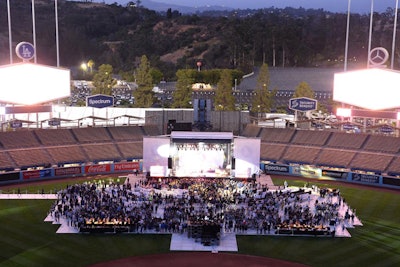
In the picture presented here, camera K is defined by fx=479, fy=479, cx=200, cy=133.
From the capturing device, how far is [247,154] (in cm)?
5444

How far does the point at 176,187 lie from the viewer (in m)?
48.4

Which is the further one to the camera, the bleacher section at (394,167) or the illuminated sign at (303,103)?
the illuminated sign at (303,103)

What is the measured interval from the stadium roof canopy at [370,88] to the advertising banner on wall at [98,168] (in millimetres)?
29093

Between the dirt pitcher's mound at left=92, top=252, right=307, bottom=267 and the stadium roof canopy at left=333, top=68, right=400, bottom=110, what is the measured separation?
30564 mm

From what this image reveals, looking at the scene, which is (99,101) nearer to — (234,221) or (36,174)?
(36,174)

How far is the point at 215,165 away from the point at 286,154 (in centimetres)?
998

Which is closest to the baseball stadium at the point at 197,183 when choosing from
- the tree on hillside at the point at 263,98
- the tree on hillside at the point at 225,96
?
the tree on hillside at the point at 263,98

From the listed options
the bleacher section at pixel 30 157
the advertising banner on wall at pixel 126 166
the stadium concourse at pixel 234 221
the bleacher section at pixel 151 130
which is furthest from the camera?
the bleacher section at pixel 151 130

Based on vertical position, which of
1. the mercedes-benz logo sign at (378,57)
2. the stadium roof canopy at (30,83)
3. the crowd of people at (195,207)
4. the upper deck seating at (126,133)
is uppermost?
the mercedes-benz logo sign at (378,57)

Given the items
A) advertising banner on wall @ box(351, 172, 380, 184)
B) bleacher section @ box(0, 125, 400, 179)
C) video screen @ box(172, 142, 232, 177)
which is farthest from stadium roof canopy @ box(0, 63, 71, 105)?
advertising banner on wall @ box(351, 172, 380, 184)

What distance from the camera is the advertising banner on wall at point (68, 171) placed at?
54.3 m

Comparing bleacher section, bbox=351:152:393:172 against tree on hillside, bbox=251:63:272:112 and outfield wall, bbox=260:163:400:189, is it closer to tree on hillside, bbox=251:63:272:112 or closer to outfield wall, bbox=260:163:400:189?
outfield wall, bbox=260:163:400:189

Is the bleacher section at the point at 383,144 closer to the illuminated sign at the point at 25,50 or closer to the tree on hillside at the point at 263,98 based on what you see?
the tree on hillside at the point at 263,98

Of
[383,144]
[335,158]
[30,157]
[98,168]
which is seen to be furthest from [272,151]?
[30,157]
